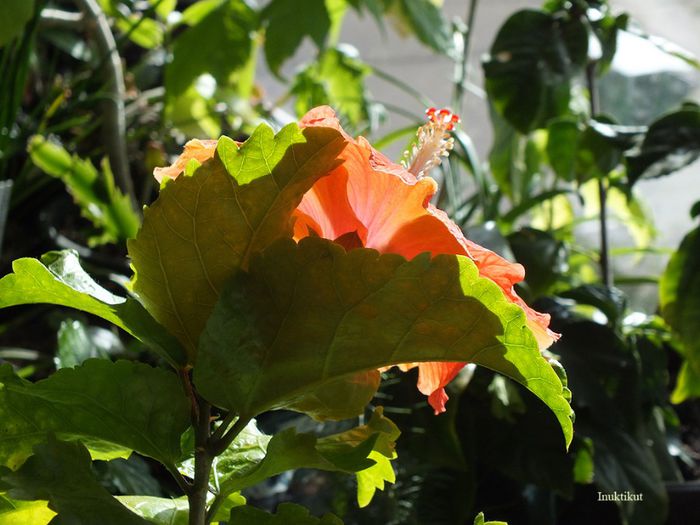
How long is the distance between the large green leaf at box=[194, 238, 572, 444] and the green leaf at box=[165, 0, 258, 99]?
0.80 metres

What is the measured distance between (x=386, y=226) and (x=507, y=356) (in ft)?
0.23

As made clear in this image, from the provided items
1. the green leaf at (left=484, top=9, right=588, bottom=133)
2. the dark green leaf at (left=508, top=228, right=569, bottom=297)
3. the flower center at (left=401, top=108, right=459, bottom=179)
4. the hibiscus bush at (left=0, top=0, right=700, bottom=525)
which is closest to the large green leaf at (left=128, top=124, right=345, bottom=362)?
the hibiscus bush at (left=0, top=0, right=700, bottom=525)

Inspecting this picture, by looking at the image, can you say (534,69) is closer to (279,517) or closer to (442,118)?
(442,118)

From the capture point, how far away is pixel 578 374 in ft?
2.77

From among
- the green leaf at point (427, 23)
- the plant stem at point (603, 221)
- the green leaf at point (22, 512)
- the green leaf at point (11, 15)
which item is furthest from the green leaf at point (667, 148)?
the green leaf at point (22, 512)

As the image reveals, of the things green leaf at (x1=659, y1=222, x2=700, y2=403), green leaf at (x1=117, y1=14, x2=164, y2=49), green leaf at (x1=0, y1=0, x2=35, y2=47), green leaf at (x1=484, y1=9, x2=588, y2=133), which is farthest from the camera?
green leaf at (x1=117, y1=14, x2=164, y2=49)

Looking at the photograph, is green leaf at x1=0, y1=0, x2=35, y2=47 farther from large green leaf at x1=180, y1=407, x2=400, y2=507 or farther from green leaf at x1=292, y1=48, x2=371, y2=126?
green leaf at x1=292, y1=48, x2=371, y2=126

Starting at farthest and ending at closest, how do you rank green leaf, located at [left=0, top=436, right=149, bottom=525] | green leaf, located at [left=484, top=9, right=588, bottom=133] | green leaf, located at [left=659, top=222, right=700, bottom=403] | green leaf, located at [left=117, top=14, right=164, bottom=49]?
green leaf, located at [left=117, top=14, right=164, bottom=49], green leaf, located at [left=484, top=9, right=588, bottom=133], green leaf, located at [left=659, top=222, right=700, bottom=403], green leaf, located at [left=0, top=436, right=149, bottom=525]

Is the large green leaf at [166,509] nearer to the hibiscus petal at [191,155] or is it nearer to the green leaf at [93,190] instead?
the hibiscus petal at [191,155]

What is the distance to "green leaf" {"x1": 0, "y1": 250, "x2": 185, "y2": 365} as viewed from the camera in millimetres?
311

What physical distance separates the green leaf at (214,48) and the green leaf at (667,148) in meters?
0.46

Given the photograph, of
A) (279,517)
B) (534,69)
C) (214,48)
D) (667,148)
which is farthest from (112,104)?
(279,517)

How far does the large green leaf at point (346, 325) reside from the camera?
29cm

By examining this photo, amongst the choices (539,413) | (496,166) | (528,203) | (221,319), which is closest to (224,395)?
(221,319)
